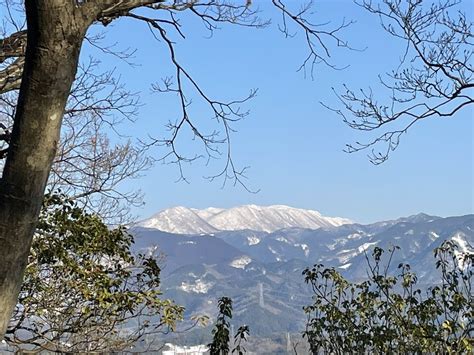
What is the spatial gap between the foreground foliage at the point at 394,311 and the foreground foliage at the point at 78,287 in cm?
179

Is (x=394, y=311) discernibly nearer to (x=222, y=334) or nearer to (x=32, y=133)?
(x=222, y=334)

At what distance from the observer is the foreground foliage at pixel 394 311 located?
16.4ft

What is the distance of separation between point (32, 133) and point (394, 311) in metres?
4.53

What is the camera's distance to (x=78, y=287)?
4852mm

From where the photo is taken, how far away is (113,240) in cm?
531

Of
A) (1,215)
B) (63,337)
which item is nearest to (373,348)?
(63,337)

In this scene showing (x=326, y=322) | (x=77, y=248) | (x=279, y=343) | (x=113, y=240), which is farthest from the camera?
(x=279, y=343)

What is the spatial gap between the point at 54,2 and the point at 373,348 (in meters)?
4.73

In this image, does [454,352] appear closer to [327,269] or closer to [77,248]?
[327,269]

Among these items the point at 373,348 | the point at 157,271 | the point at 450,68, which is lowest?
the point at 373,348

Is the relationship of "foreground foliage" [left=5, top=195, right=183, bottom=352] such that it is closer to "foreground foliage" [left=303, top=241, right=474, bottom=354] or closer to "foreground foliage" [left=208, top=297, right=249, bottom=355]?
"foreground foliage" [left=208, top=297, right=249, bottom=355]

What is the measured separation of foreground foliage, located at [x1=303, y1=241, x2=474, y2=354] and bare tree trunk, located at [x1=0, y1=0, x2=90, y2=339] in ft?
12.4

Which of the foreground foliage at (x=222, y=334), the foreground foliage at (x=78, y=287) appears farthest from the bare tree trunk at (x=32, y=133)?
the foreground foliage at (x=222, y=334)

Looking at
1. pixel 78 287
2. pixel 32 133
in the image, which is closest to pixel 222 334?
pixel 78 287
